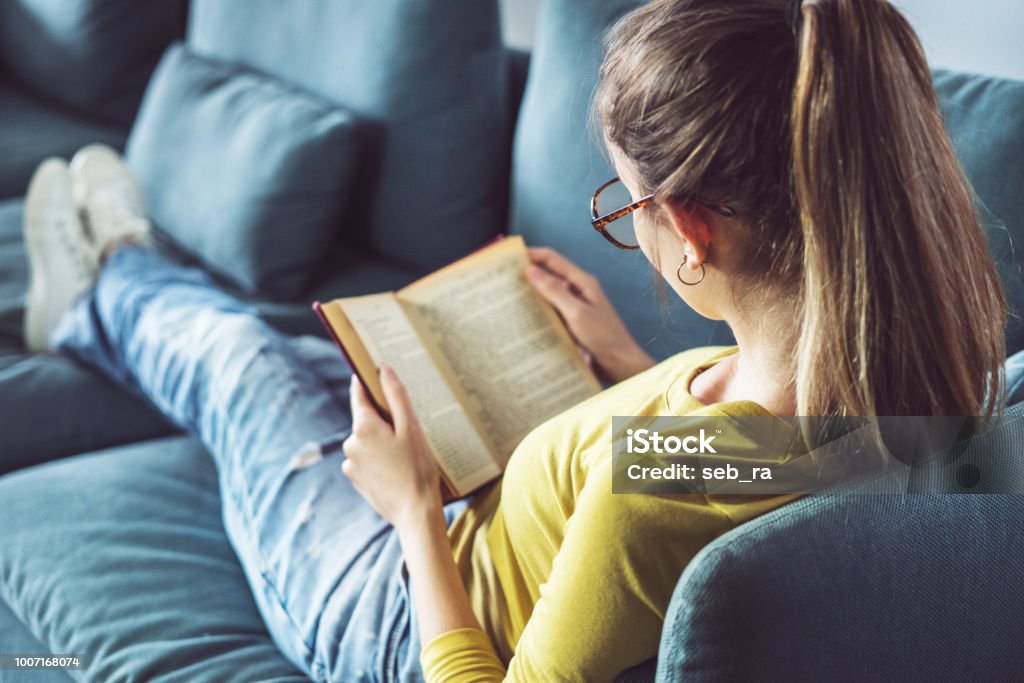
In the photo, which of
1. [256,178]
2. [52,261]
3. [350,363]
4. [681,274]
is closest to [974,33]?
[681,274]

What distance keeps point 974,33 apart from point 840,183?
747 millimetres

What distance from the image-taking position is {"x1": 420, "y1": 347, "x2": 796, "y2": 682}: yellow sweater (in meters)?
0.64

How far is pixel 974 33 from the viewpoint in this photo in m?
1.18

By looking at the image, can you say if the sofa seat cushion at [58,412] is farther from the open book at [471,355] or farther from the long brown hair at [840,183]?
the long brown hair at [840,183]

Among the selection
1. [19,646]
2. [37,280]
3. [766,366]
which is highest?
[766,366]

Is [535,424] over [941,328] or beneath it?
beneath

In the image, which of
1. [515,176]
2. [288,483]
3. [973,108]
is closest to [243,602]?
[288,483]

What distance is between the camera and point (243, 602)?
1.13m

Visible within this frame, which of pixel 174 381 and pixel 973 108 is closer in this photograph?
pixel 973 108

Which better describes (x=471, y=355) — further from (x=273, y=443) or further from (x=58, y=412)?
(x=58, y=412)

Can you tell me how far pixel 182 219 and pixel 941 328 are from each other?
58.7 inches

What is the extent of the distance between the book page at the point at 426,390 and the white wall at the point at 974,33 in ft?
2.28

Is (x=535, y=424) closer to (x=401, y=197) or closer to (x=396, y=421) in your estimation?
(x=396, y=421)

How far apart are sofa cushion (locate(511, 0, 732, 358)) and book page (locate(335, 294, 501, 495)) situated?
0.97 ft
